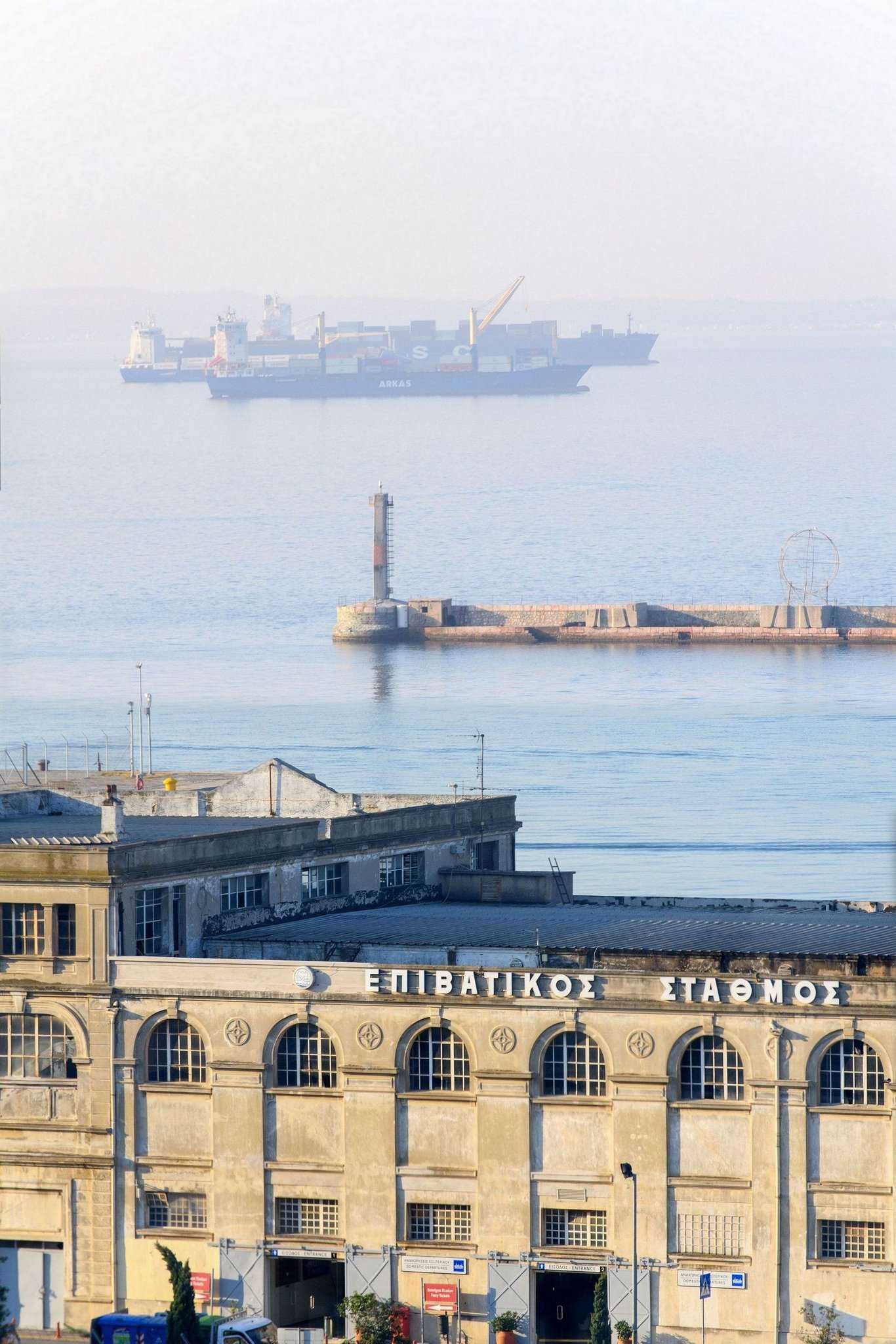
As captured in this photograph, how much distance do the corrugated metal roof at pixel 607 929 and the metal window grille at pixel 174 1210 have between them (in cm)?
588

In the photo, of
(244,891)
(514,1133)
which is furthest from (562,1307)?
(244,891)

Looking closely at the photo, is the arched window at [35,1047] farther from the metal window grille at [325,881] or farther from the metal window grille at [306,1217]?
the metal window grille at [325,881]

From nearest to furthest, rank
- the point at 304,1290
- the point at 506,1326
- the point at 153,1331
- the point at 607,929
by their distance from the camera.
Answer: the point at 153,1331
the point at 506,1326
the point at 304,1290
the point at 607,929

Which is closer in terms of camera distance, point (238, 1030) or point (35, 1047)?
point (238, 1030)

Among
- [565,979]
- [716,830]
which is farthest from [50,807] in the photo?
[716,830]

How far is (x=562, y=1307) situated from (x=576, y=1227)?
1.78m

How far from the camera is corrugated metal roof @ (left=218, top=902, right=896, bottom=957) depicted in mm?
56625

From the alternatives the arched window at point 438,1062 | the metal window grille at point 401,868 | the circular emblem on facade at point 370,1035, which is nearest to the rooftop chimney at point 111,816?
the circular emblem on facade at point 370,1035

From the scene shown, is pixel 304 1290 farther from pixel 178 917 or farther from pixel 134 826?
pixel 134 826

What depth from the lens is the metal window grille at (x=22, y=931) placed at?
54750mm

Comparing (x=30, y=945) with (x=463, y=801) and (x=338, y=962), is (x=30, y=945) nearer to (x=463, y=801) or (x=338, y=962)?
(x=338, y=962)

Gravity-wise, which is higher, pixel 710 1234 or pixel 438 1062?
pixel 438 1062

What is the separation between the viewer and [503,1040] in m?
52.1

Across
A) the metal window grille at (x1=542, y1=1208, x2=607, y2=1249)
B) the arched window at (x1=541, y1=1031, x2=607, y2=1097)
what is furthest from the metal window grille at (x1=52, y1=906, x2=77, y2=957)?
the metal window grille at (x1=542, y1=1208, x2=607, y2=1249)
